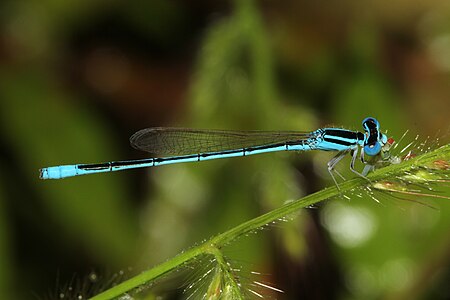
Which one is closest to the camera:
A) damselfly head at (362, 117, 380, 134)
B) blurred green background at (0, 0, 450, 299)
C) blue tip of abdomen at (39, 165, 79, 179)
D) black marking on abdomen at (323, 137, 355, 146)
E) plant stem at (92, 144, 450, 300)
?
plant stem at (92, 144, 450, 300)

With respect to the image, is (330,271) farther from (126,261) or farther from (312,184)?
(126,261)

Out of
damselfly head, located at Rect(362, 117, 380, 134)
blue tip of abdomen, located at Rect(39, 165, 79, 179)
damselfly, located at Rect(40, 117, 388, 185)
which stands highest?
damselfly head, located at Rect(362, 117, 380, 134)

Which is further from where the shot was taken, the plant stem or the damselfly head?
the damselfly head

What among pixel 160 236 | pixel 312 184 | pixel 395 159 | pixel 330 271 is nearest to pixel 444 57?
pixel 312 184

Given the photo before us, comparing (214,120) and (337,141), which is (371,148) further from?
(214,120)

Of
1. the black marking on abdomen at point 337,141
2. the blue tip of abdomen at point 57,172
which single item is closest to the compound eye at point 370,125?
the black marking on abdomen at point 337,141

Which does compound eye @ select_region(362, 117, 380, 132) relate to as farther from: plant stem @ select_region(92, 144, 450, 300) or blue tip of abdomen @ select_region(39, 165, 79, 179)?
blue tip of abdomen @ select_region(39, 165, 79, 179)

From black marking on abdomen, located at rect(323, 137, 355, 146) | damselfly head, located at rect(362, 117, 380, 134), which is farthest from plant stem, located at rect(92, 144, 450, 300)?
black marking on abdomen, located at rect(323, 137, 355, 146)
